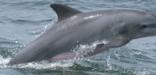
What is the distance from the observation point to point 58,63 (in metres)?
12.9

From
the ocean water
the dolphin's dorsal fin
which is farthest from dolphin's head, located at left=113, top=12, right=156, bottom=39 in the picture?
Result: the dolphin's dorsal fin

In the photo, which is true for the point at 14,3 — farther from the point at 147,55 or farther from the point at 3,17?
the point at 147,55

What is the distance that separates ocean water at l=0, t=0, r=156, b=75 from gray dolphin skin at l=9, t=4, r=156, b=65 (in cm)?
A: 37

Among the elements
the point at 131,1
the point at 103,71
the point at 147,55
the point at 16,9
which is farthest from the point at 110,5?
the point at 103,71

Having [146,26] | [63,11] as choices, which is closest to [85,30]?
[63,11]

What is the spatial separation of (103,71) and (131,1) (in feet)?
38.1

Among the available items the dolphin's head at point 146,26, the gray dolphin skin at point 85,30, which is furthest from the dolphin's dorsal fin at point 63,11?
the dolphin's head at point 146,26

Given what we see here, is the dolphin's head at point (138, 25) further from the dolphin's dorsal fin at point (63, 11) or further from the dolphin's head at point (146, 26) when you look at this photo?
the dolphin's dorsal fin at point (63, 11)

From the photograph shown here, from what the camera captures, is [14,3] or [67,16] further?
[14,3]

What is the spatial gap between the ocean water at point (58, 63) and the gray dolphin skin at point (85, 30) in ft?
1.20

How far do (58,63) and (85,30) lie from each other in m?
1.00

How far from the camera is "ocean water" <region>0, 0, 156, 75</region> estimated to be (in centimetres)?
1290

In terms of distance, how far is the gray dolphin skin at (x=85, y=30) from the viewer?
12.6 metres

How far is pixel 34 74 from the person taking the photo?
40.9 ft
